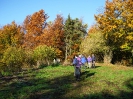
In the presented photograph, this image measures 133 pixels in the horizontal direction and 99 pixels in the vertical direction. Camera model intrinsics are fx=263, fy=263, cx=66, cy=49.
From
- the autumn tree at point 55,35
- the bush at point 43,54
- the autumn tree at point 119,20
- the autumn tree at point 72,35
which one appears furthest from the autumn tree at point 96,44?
the autumn tree at point 72,35

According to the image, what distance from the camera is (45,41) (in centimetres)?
6475

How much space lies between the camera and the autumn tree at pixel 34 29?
64750 millimetres

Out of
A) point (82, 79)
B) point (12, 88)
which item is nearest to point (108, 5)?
point (82, 79)

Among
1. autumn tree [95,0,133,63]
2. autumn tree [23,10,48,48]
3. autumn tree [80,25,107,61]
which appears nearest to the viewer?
autumn tree [95,0,133,63]

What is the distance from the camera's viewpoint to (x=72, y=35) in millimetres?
75250

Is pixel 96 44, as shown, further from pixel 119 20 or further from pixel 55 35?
pixel 55 35

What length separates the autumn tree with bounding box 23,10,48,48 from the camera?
64750 millimetres

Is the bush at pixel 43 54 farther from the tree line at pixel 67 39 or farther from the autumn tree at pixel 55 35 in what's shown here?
the autumn tree at pixel 55 35

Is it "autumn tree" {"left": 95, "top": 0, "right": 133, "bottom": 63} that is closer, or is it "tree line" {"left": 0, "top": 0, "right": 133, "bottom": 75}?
"tree line" {"left": 0, "top": 0, "right": 133, "bottom": 75}

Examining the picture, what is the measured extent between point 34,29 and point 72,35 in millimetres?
13243

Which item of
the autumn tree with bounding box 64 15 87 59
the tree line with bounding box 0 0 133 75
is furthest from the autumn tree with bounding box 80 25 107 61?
the autumn tree with bounding box 64 15 87 59

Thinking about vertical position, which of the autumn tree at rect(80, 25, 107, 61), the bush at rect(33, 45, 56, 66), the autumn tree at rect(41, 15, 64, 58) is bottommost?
the bush at rect(33, 45, 56, 66)

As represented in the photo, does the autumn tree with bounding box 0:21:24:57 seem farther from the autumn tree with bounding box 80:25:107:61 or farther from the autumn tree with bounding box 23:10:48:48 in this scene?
the autumn tree with bounding box 80:25:107:61

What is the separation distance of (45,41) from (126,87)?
44.8 meters
